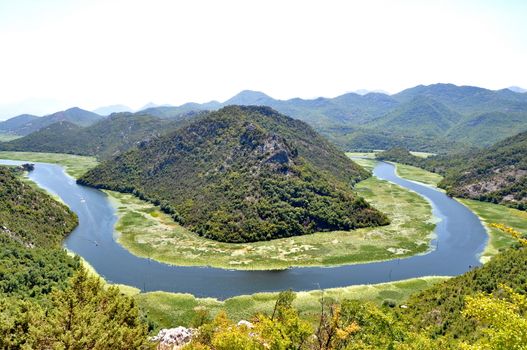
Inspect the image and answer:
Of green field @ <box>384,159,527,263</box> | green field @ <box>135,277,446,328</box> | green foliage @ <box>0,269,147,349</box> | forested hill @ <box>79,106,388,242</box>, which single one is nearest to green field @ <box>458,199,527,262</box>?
green field @ <box>384,159,527,263</box>

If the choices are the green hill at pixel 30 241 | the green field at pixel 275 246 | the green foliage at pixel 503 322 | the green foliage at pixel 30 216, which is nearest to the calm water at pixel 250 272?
the green field at pixel 275 246

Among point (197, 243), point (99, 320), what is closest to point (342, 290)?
point (197, 243)

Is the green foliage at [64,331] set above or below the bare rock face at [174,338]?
above

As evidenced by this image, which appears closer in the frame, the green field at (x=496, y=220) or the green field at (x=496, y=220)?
the green field at (x=496, y=220)

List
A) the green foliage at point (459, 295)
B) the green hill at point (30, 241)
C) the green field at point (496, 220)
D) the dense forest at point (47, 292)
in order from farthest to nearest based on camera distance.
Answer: the green field at point (496, 220) < the green hill at point (30, 241) < the green foliage at point (459, 295) < the dense forest at point (47, 292)

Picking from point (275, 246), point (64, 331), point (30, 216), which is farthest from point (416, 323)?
point (30, 216)

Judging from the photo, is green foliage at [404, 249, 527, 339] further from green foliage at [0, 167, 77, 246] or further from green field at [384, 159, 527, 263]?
green foliage at [0, 167, 77, 246]

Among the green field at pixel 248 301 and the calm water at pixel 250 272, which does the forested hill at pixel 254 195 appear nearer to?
the calm water at pixel 250 272
